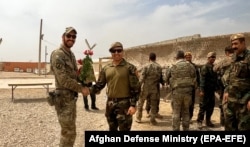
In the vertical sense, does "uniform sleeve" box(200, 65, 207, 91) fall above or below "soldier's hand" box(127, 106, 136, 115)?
above

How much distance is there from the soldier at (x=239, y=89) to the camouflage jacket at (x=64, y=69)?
7.79 feet

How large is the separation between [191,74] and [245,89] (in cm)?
195

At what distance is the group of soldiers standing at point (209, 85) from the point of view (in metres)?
4.46

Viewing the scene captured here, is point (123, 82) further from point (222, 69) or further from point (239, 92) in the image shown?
point (222, 69)

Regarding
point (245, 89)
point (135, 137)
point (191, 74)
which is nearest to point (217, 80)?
point (191, 74)

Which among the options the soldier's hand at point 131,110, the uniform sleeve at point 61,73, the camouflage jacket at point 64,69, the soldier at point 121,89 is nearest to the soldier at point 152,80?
the soldier at point 121,89

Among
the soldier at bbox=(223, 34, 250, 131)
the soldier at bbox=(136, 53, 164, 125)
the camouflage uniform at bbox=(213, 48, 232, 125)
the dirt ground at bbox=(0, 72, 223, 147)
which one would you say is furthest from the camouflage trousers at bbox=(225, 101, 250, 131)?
the soldier at bbox=(136, 53, 164, 125)

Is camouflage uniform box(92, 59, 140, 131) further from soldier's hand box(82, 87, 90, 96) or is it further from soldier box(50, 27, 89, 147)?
soldier box(50, 27, 89, 147)

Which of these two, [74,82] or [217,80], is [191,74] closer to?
[217,80]

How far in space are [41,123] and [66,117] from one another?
390 centimetres

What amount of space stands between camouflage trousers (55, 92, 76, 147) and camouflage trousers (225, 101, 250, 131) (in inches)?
95.6

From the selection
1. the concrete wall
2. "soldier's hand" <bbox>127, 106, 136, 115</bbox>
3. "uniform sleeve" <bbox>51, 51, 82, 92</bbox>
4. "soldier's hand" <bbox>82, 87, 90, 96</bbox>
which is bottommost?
"soldier's hand" <bbox>127, 106, 136, 115</bbox>

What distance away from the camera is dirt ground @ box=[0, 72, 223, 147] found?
614 cm

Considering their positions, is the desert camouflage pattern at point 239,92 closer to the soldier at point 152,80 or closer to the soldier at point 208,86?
the soldier at point 208,86
